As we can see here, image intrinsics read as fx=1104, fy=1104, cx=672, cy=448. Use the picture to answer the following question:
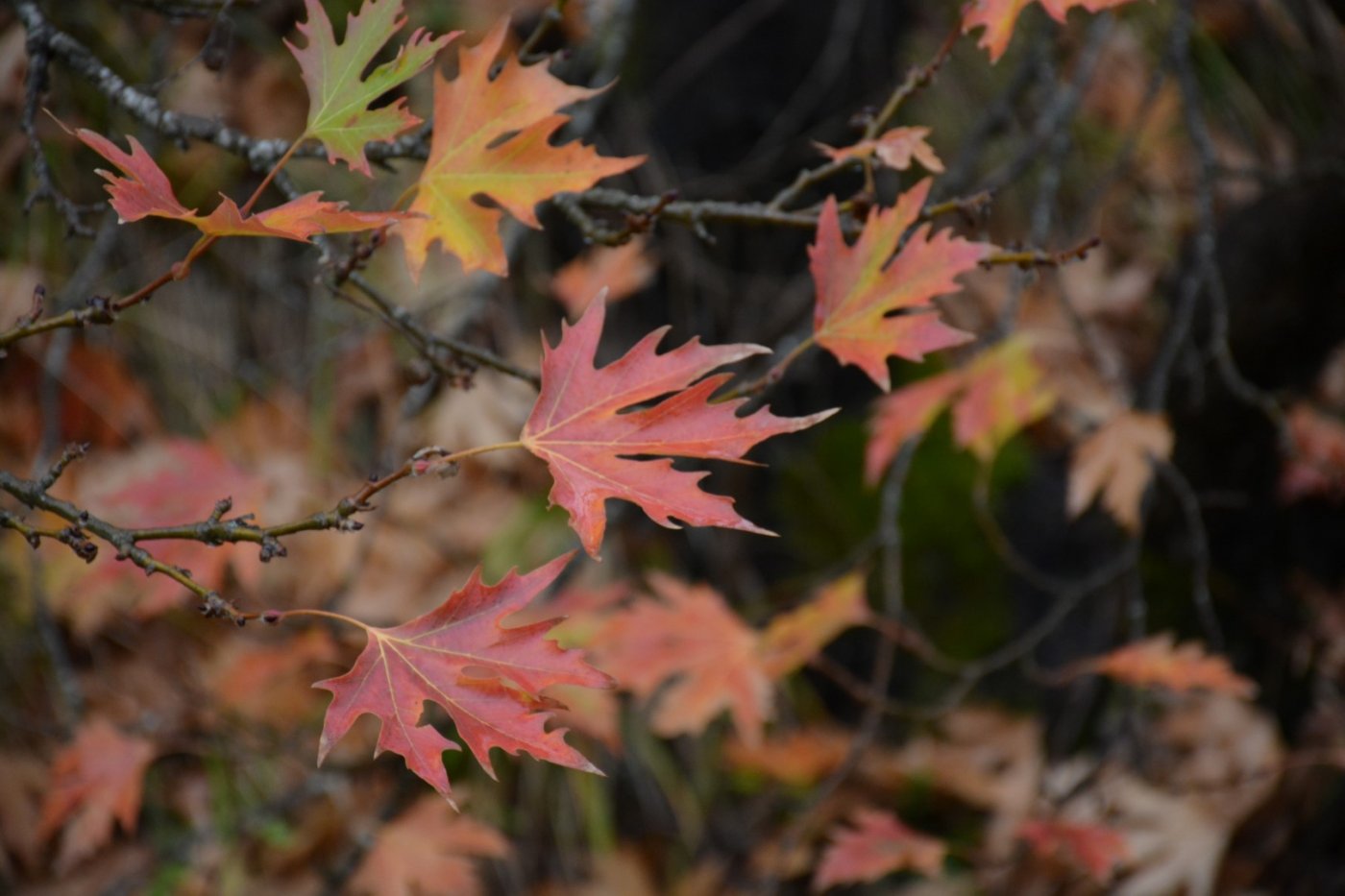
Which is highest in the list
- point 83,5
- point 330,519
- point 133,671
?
point 83,5

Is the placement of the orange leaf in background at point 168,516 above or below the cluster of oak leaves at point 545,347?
below

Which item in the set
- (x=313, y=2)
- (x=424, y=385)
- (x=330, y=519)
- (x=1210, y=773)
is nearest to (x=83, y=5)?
(x=424, y=385)

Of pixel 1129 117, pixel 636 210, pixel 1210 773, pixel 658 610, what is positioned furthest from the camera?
pixel 1129 117

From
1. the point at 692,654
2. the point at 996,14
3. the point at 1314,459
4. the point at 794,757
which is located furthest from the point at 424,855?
the point at 1314,459

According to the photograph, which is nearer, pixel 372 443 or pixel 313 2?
pixel 313 2

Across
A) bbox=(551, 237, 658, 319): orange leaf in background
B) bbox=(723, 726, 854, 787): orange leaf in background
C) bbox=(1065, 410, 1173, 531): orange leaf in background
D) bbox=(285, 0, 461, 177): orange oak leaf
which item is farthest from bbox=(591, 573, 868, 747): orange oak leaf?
bbox=(285, 0, 461, 177): orange oak leaf

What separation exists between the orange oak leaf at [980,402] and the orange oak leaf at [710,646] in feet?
0.66

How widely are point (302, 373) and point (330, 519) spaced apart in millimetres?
1591

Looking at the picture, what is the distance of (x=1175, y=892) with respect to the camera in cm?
163

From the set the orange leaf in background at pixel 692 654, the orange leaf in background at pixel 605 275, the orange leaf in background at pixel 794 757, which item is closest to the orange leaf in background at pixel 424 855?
the orange leaf in background at pixel 692 654

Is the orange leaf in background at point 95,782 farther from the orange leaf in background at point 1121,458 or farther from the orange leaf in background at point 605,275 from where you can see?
the orange leaf in background at point 1121,458

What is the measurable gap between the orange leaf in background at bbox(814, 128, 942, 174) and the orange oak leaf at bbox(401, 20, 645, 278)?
18 cm

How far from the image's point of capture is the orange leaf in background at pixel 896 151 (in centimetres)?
79

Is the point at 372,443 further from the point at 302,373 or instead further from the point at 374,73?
the point at 374,73
